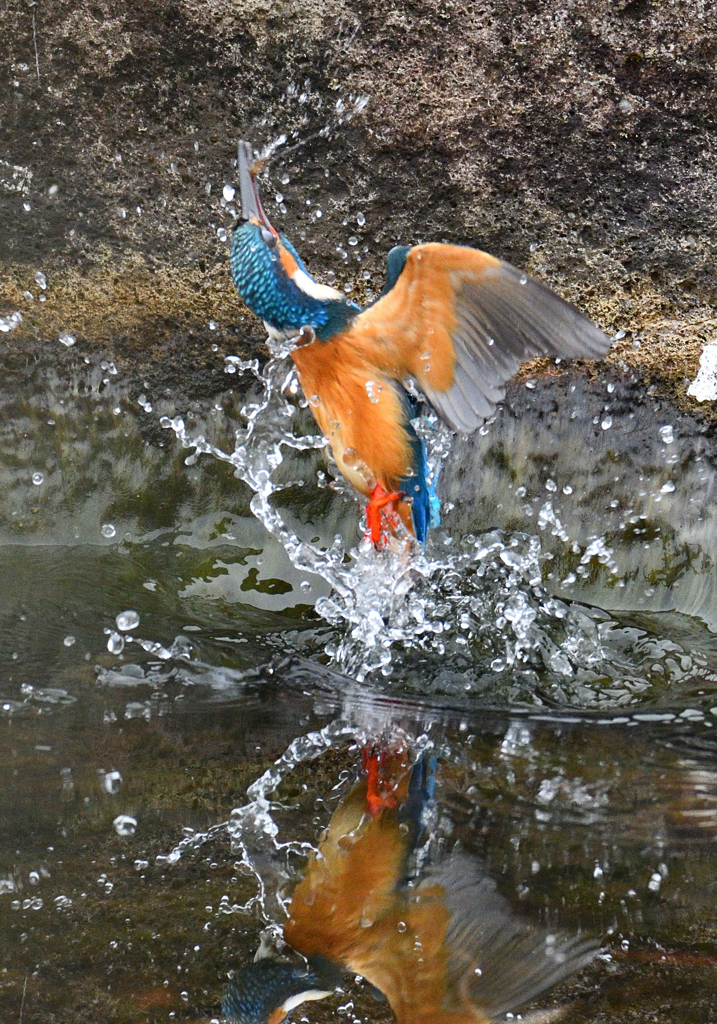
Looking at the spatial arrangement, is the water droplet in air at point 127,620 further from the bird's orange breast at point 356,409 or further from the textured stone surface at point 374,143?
the textured stone surface at point 374,143

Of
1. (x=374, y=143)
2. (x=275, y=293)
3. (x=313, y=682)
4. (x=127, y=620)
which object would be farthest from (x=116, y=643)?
(x=374, y=143)

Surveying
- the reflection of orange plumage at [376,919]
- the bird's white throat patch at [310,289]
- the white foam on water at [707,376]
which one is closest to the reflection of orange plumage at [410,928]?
the reflection of orange plumage at [376,919]

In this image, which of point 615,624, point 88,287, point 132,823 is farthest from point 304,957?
point 88,287

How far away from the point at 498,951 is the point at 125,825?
653 mm

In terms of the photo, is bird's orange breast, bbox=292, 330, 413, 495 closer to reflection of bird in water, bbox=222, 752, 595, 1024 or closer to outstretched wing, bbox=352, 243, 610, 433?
outstretched wing, bbox=352, 243, 610, 433

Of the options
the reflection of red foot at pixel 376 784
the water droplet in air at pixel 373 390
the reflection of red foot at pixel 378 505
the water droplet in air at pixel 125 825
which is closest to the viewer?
the water droplet in air at pixel 125 825

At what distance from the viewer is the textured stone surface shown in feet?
8.74

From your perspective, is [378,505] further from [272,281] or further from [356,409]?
[272,281]

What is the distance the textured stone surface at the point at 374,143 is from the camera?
2664mm

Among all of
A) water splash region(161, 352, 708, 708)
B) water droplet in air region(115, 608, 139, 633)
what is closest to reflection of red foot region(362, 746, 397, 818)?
water splash region(161, 352, 708, 708)

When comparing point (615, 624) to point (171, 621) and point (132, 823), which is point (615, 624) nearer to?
point (171, 621)

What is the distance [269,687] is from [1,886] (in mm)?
866

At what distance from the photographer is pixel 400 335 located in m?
2.30

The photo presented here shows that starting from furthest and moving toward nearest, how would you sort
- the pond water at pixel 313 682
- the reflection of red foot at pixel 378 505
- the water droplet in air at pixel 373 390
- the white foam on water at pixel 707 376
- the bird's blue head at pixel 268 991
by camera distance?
1. the white foam on water at pixel 707 376
2. the reflection of red foot at pixel 378 505
3. the water droplet in air at pixel 373 390
4. the pond water at pixel 313 682
5. the bird's blue head at pixel 268 991
